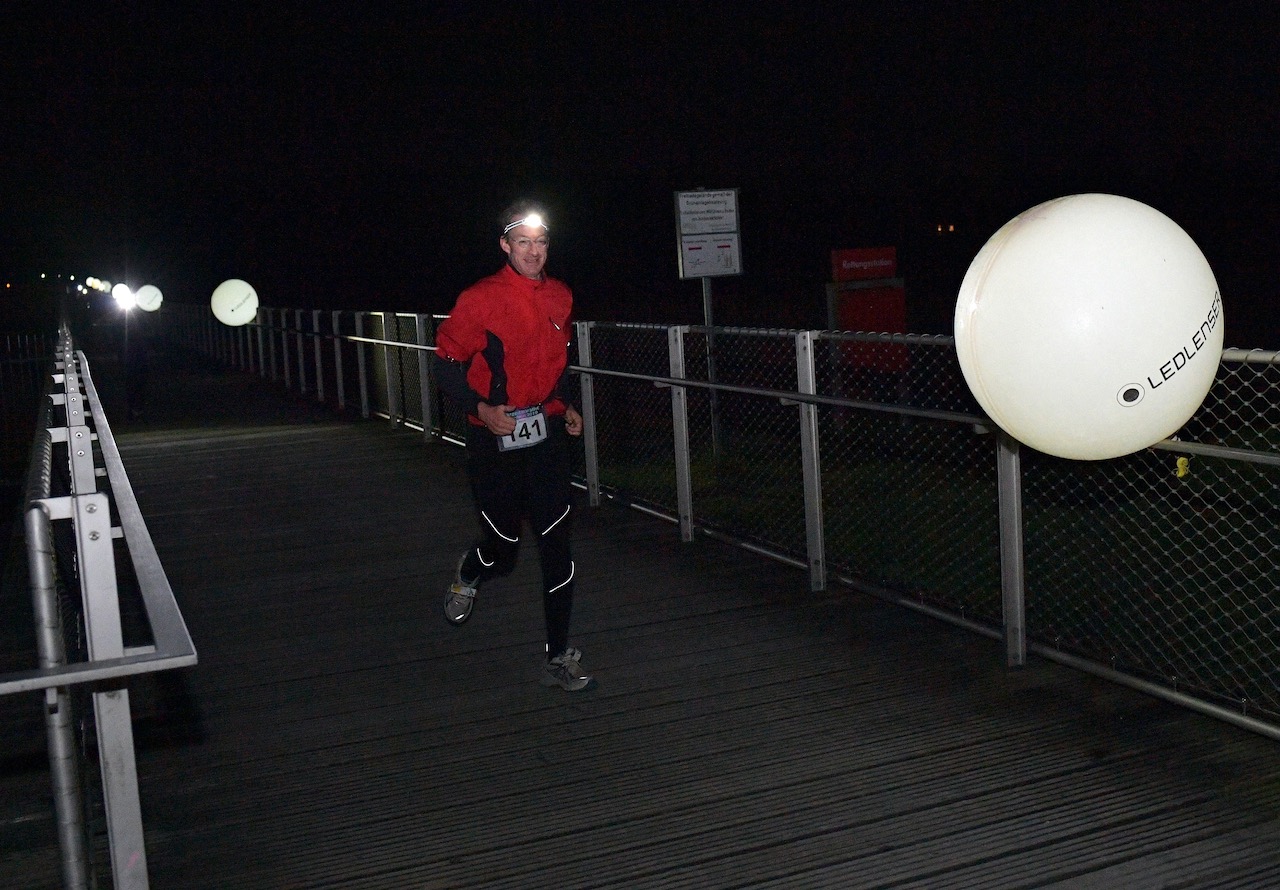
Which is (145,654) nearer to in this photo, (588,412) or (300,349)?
(588,412)

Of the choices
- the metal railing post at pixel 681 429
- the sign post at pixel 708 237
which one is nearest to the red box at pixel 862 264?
the sign post at pixel 708 237

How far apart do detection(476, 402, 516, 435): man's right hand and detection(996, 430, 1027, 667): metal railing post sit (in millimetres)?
1887

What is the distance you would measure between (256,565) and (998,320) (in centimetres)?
567

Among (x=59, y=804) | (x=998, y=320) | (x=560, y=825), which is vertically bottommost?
(x=560, y=825)

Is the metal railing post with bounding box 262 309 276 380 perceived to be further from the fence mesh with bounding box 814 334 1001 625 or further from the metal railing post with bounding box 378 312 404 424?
the fence mesh with bounding box 814 334 1001 625

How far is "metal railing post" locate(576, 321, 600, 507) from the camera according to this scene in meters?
9.71

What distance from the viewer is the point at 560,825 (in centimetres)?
435

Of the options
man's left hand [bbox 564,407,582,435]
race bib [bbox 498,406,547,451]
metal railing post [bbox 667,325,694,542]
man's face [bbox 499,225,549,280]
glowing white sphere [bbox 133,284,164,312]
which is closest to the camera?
man's face [bbox 499,225,549,280]

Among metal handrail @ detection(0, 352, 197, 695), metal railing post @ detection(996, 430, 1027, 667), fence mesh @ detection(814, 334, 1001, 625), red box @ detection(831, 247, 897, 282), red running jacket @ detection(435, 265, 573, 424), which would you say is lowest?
fence mesh @ detection(814, 334, 1001, 625)

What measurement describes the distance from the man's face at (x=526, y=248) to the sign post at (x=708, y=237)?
6422 mm

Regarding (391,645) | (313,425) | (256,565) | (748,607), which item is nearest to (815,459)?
(748,607)

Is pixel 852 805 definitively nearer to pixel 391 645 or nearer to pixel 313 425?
pixel 391 645

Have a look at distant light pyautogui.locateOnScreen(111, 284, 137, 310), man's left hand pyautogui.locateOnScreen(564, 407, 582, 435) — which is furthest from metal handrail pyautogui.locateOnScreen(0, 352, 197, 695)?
distant light pyautogui.locateOnScreen(111, 284, 137, 310)

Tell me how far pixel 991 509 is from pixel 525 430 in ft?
17.9
